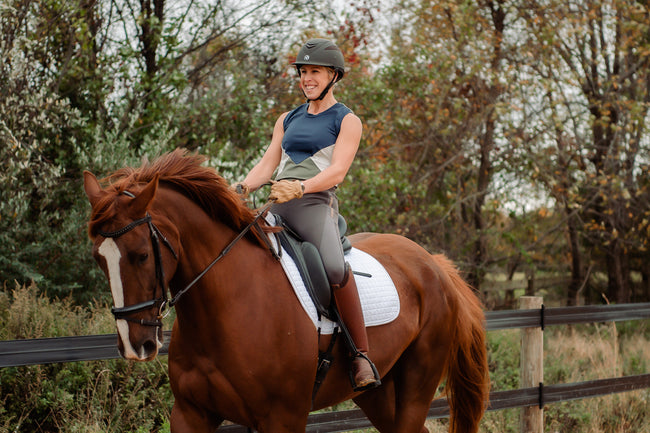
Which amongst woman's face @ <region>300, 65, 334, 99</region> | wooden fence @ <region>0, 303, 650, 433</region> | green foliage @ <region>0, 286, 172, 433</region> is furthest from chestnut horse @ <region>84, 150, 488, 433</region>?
green foliage @ <region>0, 286, 172, 433</region>

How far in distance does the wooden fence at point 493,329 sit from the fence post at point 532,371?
0.07 m

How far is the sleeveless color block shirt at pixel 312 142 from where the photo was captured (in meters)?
3.29

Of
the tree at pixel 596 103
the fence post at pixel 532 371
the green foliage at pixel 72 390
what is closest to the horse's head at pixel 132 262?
the green foliage at pixel 72 390

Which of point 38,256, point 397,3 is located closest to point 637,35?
point 397,3

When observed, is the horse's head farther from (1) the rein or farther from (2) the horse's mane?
(2) the horse's mane

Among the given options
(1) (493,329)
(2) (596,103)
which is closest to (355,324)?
(1) (493,329)

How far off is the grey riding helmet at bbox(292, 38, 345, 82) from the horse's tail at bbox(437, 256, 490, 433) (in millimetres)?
1708

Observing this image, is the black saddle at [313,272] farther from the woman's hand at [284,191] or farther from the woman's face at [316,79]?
the woman's face at [316,79]

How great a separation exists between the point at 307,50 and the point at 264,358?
64.0 inches

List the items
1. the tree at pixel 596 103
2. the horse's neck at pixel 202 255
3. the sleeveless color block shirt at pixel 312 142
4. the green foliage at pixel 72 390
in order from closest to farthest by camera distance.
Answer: the horse's neck at pixel 202 255
the sleeveless color block shirt at pixel 312 142
the green foliage at pixel 72 390
the tree at pixel 596 103

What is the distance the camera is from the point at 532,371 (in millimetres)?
5617

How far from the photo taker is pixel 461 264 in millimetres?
11211

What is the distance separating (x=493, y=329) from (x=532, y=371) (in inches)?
24.4

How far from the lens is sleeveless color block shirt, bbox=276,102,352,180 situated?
329 centimetres
